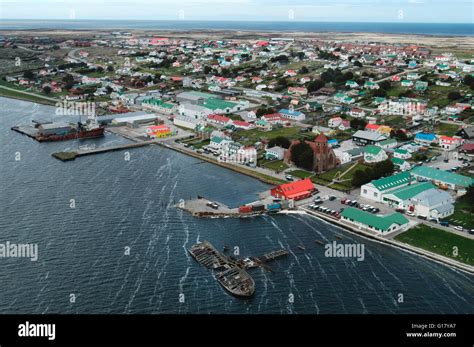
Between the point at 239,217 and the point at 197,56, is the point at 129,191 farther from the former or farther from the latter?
the point at 197,56

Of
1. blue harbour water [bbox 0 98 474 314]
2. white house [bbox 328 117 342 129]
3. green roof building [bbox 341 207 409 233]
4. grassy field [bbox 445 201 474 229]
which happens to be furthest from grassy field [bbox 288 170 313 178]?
white house [bbox 328 117 342 129]

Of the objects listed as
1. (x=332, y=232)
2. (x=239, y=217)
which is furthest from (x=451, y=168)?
(x=239, y=217)

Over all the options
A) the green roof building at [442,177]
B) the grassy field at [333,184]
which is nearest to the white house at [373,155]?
the green roof building at [442,177]

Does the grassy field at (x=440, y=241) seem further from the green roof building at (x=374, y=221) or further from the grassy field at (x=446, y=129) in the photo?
the grassy field at (x=446, y=129)

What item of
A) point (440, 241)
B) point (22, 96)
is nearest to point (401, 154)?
point (440, 241)

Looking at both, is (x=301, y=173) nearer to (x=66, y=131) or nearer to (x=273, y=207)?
(x=273, y=207)
